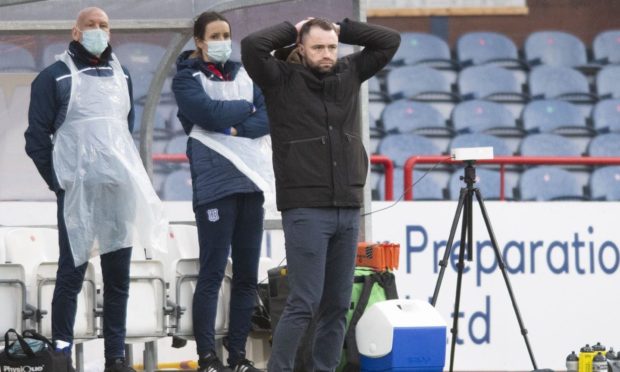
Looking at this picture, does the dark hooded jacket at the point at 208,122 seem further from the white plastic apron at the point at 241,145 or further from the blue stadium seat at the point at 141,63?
the blue stadium seat at the point at 141,63

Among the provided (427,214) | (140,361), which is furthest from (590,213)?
(140,361)

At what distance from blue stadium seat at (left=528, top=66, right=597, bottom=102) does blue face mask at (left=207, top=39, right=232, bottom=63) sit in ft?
29.0

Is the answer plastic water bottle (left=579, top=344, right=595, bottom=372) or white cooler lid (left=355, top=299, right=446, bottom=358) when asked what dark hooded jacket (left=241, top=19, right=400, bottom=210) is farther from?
plastic water bottle (left=579, top=344, right=595, bottom=372)

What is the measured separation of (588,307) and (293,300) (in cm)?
536

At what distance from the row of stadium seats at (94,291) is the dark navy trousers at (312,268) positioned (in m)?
1.39

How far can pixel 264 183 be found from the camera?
7469 millimetres

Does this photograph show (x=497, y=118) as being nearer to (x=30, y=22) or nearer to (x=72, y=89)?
(x=30, y=22)

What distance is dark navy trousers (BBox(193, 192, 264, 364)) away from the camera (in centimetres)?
733

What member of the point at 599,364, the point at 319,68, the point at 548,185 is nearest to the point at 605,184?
the point at 548,185

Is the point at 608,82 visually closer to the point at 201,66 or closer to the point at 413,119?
the point at 413,119

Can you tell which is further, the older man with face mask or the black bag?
the older man with face mask

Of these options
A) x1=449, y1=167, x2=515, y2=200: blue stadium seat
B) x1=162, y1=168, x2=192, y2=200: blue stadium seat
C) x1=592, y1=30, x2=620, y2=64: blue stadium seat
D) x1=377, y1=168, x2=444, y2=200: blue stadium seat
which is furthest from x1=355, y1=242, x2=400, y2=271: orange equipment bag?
x1=592, y1=30, x2=620, y2=64: blue stadium seat

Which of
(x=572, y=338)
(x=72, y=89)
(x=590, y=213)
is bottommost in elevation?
(x=572, y=338)

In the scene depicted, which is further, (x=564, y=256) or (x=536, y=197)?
(x=536, y=197)
